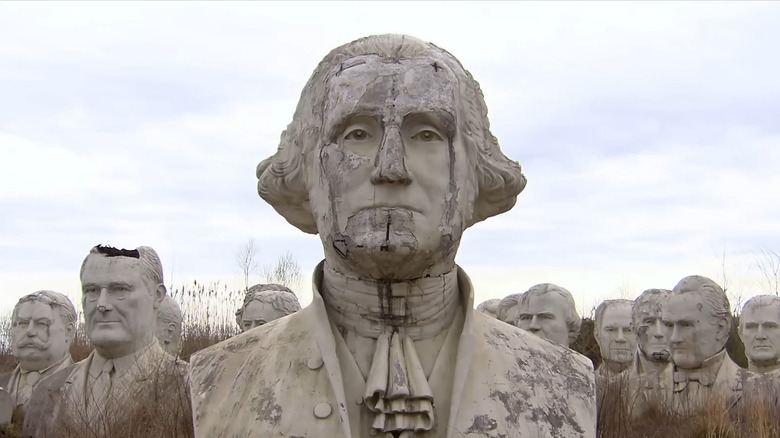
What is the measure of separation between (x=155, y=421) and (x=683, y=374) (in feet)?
15.1

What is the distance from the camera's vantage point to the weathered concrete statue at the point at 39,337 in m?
9.34

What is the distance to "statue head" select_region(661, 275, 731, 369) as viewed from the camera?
8719 mm

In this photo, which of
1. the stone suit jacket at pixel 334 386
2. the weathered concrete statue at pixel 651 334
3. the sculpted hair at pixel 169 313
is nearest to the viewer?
the stone suit jacket at pixel 334 386

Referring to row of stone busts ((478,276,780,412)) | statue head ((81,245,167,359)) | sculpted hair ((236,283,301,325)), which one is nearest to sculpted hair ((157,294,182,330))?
sculpted hair ((236,283,301,325))

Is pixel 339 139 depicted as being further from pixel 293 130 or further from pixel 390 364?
pixel 390 364

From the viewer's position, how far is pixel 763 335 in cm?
1002

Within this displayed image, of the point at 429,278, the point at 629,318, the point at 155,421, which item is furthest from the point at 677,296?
the point at 429,278

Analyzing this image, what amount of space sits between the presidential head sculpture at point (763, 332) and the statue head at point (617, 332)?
194 cm

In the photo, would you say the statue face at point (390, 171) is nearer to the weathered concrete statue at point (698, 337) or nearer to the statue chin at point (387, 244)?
the statue chin at point (387, 244)

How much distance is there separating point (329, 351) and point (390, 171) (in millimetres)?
702

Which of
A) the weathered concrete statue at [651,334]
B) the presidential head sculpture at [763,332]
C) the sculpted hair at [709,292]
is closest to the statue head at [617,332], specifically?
the weathered concrete statue at [651,334]

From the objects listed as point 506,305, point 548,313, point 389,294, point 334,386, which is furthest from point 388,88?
point 506,305

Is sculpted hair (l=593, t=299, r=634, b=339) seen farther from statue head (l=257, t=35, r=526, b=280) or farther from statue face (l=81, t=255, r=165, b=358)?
statue head (l=257, t=35, r=526, b=280)

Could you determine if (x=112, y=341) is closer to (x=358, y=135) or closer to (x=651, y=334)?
(x=358, y=135)
